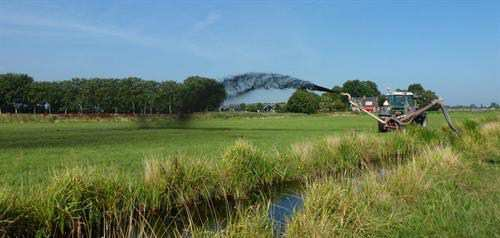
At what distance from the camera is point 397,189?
10.0 m

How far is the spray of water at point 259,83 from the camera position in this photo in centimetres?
1589

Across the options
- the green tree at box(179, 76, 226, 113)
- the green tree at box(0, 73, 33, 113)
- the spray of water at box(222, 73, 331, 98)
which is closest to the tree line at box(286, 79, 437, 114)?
the spray of water at box(222, 73, 331, 98)

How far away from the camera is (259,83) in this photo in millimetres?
16906

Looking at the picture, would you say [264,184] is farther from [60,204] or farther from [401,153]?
[401,153]

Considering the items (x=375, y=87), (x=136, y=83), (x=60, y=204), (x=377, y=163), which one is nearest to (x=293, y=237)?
(x=60, y=204)

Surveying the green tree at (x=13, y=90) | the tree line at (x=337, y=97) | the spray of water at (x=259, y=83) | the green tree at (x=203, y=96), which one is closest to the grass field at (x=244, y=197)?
the green tree at (x=203, y=96)

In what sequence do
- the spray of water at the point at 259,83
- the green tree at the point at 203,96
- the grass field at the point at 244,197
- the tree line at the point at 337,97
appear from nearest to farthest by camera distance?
1. the grass field at the point at 244,197
2. the green tree at the point at 203,96
3. the spray of water at the point at 259,83
4. the tree line at the point at 337,97

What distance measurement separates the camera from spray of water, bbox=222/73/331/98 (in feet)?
52.1

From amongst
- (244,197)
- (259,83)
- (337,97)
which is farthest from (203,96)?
(337,97)

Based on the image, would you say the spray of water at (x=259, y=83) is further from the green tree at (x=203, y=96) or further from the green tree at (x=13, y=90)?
the green tree at (x=13, y=90)

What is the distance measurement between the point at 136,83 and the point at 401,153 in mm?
104566

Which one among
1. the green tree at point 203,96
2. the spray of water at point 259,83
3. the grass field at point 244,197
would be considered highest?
the spray of water at point 259,83

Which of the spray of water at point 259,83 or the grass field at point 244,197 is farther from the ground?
the spray of water at point 259,83

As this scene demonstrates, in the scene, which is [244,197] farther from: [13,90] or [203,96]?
[13,90]
